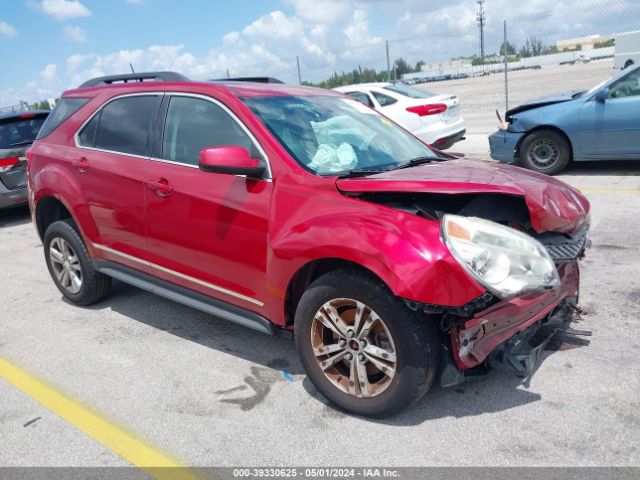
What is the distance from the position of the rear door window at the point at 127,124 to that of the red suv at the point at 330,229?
0.02 m

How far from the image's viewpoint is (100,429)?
3.04m

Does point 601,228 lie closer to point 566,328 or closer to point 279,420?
point 566,328

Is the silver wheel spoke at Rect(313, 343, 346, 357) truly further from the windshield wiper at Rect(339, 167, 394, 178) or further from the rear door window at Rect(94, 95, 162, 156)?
the rear door window at Rect(94, 95, 162, 156)

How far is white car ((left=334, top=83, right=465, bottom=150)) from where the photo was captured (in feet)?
32.9

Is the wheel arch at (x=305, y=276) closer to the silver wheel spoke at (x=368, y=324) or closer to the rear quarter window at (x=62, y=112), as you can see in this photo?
the silver wheel spoke at (x=368, y=324)

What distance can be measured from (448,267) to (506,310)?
1.26ft

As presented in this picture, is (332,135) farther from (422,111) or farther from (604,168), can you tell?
(422,111)

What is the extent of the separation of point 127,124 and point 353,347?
2486 mm

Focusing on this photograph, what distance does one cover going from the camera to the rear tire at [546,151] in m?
8.29

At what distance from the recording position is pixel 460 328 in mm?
2664

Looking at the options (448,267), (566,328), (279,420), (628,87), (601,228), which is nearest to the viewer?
(448,267)

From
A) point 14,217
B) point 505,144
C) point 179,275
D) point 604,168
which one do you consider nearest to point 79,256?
point 179,275

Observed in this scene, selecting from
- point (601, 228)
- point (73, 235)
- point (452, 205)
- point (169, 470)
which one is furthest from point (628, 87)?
point (169, 470)

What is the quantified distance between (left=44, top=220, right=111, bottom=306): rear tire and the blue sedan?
20.9ft
